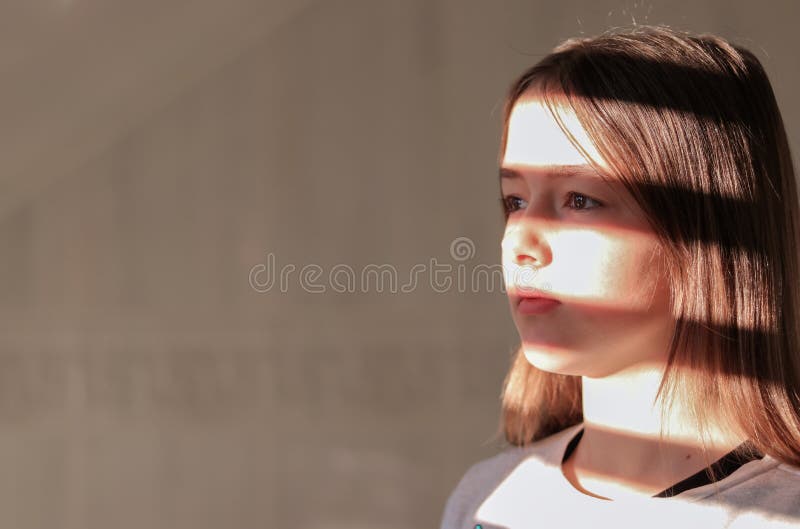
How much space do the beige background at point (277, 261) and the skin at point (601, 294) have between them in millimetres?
1541

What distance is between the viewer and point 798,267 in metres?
1.14

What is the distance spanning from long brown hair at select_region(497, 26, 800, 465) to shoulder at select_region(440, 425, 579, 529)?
0.26 metres

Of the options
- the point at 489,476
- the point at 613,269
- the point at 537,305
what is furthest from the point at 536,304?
the point at 489,476

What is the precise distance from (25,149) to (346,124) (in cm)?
94

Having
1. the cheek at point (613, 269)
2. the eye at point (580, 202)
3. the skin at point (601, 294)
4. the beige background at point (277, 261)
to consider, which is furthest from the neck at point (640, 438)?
the beige background at point (277, 261)

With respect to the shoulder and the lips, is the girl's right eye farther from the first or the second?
the shoulder

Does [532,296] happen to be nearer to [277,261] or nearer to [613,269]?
[613,269]

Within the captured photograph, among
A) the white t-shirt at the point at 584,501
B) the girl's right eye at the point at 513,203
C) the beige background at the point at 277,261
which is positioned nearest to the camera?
the white t-shirt at the point at 584,501

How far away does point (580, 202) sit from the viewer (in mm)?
1096

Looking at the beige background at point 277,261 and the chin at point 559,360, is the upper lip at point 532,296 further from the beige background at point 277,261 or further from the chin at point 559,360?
the beige background at point 277,261

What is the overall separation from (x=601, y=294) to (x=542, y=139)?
21 cm

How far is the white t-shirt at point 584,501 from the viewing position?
1.04 metres

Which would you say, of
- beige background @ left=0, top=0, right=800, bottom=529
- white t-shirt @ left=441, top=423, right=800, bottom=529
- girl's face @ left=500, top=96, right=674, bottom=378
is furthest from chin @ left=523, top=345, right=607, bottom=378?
beige background @ left=0, top=0, right=800, bottom=529

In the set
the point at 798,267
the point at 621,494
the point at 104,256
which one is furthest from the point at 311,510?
the point at 798,267
